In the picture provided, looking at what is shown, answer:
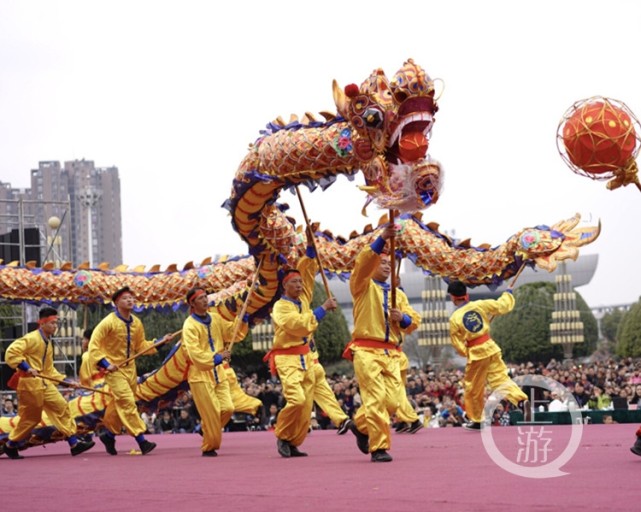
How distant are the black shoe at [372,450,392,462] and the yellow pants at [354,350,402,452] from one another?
3 centimetres

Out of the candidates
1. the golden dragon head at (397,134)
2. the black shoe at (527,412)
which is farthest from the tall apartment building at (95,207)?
the golden dragon head at (397,134)

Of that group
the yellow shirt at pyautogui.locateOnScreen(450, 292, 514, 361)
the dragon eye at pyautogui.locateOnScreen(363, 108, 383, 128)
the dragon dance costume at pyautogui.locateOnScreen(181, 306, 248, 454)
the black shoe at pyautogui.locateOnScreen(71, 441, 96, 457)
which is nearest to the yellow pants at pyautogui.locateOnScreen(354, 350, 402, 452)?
the dragon eye at pyautogui.locateOnScreen(363, 108, 383, 128)

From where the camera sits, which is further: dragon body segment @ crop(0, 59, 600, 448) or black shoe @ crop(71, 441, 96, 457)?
black shoe @ crop(71, 441, 96, 457)

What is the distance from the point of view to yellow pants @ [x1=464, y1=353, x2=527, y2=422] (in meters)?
12.3

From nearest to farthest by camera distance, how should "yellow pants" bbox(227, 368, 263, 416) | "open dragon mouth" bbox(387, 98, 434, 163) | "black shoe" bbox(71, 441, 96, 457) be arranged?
1. "open dragon mouth" bbox(387, 98, 434, 163)
2. "black shoe" bbox(71, 441, 96, 457)
3. "yellow pants" bbox(227, 368, 263, 416)

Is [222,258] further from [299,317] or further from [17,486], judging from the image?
[17,486]

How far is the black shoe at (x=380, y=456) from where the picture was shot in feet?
27.1

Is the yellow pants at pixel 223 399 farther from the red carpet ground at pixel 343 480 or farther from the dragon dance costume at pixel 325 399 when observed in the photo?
the dragon dance costume at pixel 325 399

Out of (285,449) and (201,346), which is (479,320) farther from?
(285,449)

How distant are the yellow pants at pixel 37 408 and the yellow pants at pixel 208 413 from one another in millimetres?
1949

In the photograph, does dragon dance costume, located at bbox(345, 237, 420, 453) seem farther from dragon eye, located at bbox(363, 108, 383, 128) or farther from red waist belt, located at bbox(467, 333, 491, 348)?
red waist belt, located at bbox(467, 333, 491, 348)

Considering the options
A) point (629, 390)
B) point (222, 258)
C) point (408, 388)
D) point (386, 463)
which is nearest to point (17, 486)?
point (386, 463)

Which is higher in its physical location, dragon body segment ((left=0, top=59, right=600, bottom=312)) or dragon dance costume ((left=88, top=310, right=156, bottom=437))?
dragon body segment ((left=0, top=59, right=600, bottom=312))

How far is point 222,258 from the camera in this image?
1742 cm
